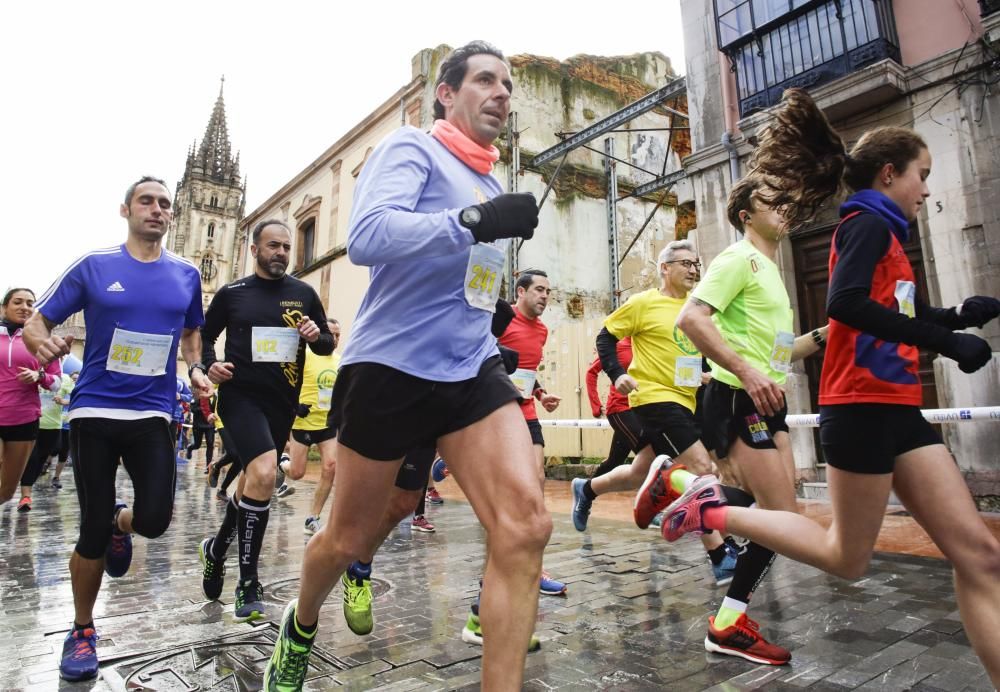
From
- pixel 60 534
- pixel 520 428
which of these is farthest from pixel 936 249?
pixel 60 534

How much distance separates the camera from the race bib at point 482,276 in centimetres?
210

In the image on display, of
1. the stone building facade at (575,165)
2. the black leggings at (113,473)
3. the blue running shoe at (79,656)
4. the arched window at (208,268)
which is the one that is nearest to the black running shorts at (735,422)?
the black leggings at (113,473)

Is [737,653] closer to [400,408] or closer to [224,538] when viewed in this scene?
[400,408]

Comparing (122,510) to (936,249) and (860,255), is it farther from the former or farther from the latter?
(936,249)

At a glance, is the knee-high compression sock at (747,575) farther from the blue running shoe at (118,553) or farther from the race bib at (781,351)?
the blue running shoe at (118,553)

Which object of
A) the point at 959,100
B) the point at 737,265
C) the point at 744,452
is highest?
the point at 959,100

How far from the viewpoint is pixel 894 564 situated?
434 cm

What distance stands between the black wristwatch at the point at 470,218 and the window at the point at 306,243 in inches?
960

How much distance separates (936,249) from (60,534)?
9.86 metres

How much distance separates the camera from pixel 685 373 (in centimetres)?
438

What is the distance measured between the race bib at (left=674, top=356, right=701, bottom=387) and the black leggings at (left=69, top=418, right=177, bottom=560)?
3086 millimetres

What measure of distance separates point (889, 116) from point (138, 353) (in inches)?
346

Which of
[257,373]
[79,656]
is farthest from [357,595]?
[257,373]

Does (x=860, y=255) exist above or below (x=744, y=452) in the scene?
above
